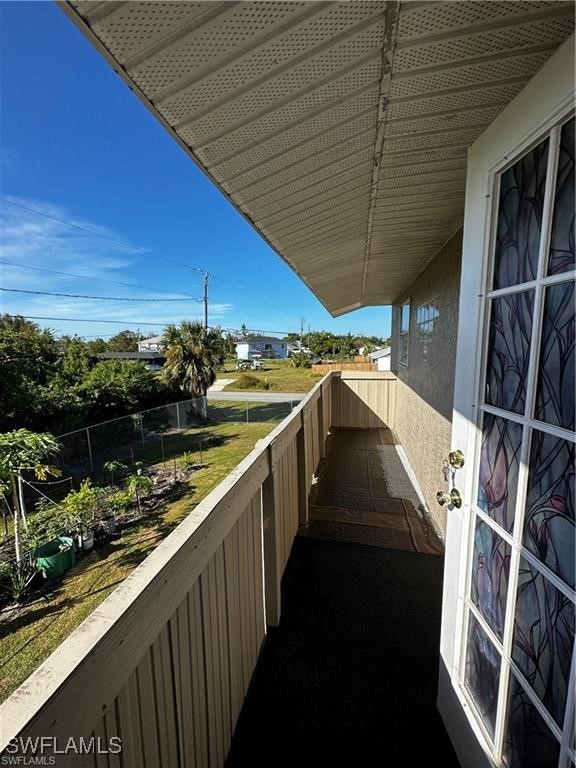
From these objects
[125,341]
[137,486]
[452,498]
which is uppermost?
[125,341]

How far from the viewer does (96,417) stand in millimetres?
11977

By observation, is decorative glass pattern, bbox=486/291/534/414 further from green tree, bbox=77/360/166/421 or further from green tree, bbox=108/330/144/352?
green tree, bbox=108/330/144/352

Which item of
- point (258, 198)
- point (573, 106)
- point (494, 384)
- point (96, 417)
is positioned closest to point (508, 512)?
point (494, 384)

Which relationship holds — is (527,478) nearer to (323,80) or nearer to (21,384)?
(323,80)

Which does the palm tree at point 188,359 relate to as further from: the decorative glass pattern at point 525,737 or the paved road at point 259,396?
the decorative glass pattern at point 525,737

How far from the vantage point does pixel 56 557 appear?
4.61m

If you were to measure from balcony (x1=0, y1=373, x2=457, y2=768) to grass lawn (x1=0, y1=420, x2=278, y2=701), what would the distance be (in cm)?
274

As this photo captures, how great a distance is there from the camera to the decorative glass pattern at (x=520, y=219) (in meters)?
1.04

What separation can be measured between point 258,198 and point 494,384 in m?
1.43

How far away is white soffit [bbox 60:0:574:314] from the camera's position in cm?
84

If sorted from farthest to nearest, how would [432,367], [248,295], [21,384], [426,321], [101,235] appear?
1. [248,295]
2. [101,235]
3. [21,384]
4. [426,321]
5. [432,367]

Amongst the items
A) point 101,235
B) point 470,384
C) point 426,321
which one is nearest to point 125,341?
point 101,235

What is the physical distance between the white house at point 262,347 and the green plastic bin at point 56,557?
154 feet

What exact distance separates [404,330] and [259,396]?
14.8 m
